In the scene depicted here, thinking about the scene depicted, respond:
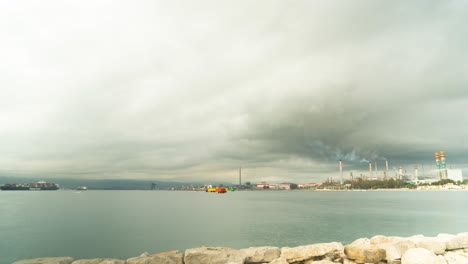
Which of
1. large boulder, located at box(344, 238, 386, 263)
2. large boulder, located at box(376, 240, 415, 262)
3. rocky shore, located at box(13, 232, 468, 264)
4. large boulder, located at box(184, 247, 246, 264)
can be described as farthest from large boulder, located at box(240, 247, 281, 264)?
large boulder, located at box(376, 240, 415, 262)

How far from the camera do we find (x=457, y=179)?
170 metres

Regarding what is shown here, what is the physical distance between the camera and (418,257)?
8695 mm

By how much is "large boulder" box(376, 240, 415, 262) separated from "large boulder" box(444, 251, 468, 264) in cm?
123

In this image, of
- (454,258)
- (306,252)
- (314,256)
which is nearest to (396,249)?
(454,258)

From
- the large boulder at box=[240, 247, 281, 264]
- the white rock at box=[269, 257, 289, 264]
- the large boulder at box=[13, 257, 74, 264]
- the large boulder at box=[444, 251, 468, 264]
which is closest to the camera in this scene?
the large boulder at box=[13, 257, 74, 264]

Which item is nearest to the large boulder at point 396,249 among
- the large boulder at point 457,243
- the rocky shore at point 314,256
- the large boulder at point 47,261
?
the rocky shore at point 314,256

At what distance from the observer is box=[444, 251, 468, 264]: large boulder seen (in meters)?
9.61

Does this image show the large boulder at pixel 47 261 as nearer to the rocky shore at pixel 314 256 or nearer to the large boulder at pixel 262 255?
the rocky shore at pixel 314 256

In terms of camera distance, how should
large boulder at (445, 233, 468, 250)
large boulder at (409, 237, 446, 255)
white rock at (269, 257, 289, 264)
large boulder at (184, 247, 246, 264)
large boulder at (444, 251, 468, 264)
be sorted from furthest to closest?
large boulder at (445, 233, 468, 250) < large boulder at (409, 237, 446, 255) < large boulder at (444, 251, 468, 264) < large boulder at (184, 247, 246, 264) < white rock at (269, 257, 289, 264)

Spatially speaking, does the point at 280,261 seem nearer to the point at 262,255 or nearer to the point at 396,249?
the point at 262,255

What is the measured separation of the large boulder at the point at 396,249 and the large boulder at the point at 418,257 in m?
0.35

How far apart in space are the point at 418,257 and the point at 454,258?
252 cm

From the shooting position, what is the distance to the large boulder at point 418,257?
856 cm

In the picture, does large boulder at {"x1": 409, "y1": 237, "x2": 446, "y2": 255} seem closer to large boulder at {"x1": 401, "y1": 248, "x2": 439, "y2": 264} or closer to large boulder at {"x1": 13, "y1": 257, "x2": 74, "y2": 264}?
large boulder at {"x1": 401, "y1": 248, "x2": 439, "y2": 264}
